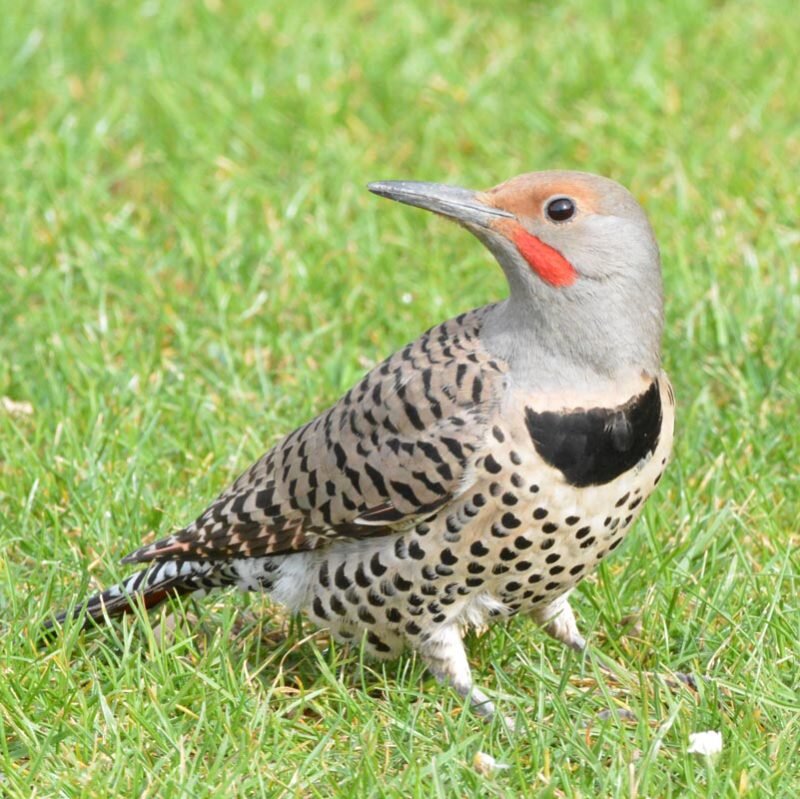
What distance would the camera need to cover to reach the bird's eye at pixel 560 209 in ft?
13.4

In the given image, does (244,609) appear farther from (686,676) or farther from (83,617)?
(686,676)

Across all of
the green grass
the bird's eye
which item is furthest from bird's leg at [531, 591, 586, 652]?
the bird's eye

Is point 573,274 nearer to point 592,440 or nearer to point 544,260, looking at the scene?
point 544,260

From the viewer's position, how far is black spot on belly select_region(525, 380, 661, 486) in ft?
13.0

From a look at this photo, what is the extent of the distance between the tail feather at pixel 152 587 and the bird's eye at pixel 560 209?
1363 millimetres

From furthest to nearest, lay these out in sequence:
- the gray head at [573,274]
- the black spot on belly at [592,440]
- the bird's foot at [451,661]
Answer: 1. the bird's foot at [451,661]
2. the gray head at [573,274]
3. the black spot on belly at [592,440]

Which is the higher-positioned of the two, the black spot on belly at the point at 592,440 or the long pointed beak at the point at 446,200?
the long pointed beak at the point at 446,200

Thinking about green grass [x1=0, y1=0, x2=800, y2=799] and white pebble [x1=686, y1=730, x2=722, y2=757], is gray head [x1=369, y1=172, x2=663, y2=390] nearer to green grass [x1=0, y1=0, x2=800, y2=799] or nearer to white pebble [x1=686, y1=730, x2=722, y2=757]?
green grass [x1=0, y1=0, x2=800, y2=799]

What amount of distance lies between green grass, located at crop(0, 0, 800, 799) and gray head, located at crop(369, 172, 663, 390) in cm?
79

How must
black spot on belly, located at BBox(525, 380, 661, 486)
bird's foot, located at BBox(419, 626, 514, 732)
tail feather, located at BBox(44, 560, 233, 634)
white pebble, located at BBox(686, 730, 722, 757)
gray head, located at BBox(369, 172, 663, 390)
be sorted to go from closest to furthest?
white pebble, located at BBox(686, 730, 722, 757)
black spot on belly, located at BBox(525, 380, 661, 486)
gray head, located at BBox(369, 172, 663, 390)
bird's foot, located at BBox(419, 626, 514, 732)
tail feather, located at BBox(44, 560, 233, 634)

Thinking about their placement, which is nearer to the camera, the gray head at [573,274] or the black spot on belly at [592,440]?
the black spot on belly at [592,440]

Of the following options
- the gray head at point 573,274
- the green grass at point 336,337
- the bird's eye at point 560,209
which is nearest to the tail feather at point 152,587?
the green grass at point 336,337

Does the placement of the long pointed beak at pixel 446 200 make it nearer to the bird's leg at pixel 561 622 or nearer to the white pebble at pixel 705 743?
the bird's leg at pixel 561 622

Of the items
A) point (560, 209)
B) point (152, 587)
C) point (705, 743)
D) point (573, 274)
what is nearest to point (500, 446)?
point (573, 274)
